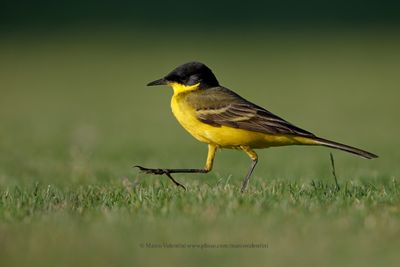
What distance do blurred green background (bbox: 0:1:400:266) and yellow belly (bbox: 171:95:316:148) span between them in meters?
0.40

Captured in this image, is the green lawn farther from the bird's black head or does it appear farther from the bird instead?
the bird's black head

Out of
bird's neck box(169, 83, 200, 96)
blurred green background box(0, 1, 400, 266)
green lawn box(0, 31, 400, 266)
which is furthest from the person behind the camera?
bird's neck box(169, 83, 200, 96)

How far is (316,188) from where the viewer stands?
7.24m

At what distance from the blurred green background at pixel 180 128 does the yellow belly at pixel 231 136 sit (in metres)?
0.40

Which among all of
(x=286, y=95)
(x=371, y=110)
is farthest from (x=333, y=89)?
(x=371, y=110)

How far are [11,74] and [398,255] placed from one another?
80.9ft

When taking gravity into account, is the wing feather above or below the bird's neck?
below

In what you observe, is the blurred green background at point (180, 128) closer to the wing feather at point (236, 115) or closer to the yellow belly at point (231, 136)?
the yellow belly at point (231, 136)

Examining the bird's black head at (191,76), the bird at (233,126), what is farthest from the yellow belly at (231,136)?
the bird's black head at (191,76)

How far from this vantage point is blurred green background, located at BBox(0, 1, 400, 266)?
5.36 m

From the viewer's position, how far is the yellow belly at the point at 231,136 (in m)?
7.67

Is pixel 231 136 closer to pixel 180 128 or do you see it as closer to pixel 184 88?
pixel 184 88

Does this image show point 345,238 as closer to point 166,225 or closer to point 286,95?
point 166,225

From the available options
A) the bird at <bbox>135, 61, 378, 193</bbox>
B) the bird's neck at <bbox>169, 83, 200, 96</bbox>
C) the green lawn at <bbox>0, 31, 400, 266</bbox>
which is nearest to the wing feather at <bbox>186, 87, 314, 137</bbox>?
the bird at <bbox>135, 61, 378, 193</bbox>
